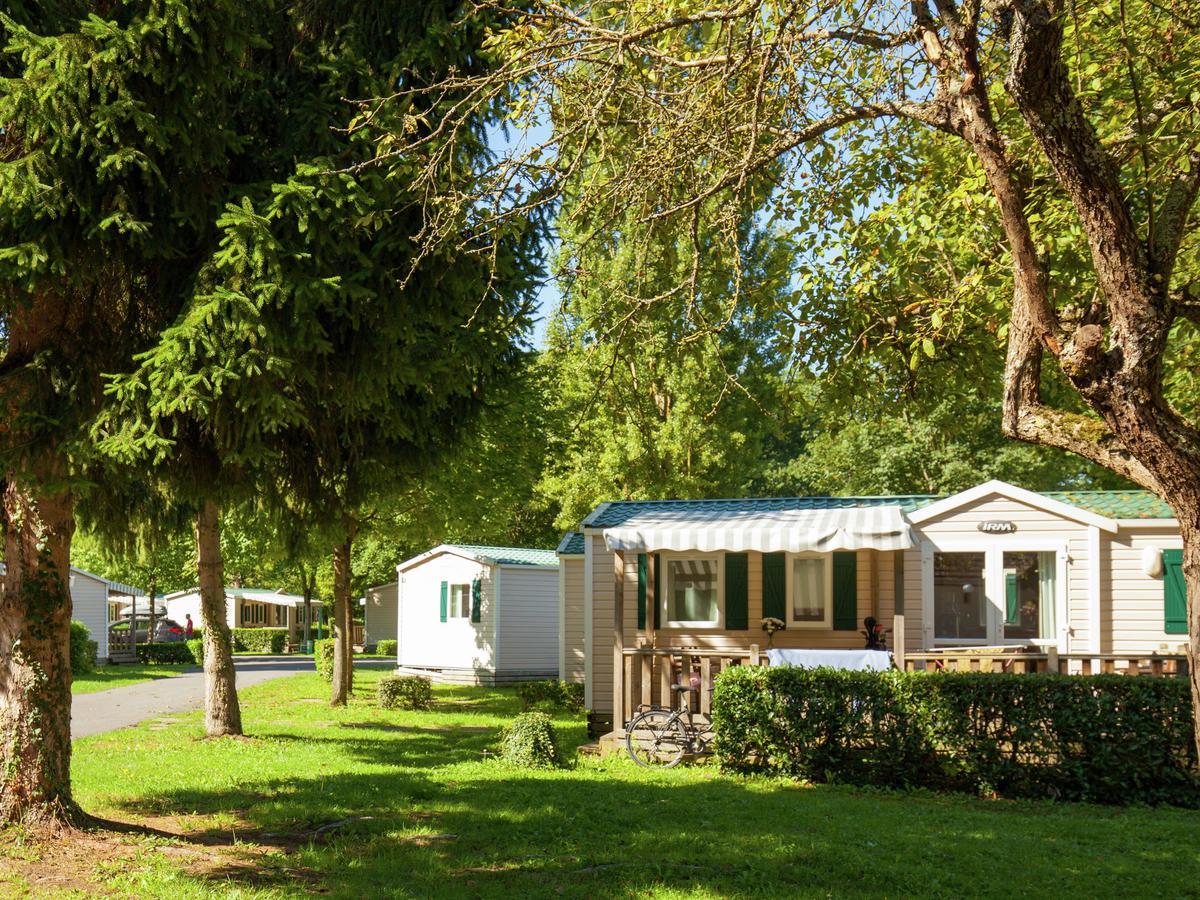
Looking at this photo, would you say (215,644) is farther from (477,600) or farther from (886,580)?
(477,600)

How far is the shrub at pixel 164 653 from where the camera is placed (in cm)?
3795

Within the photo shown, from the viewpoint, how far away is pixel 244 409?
Result: 6668 millimetres

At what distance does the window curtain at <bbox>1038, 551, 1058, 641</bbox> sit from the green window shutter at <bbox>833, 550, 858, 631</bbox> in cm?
252

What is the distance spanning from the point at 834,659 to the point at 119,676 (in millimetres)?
22891

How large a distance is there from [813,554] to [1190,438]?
11310 mm

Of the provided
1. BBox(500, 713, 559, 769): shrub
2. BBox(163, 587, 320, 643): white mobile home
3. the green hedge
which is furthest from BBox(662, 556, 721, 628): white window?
BBox(163, 587, 320, 643): white mobile home

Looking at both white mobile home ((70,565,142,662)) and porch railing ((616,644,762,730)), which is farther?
white mobile home ((70,565,142,662))

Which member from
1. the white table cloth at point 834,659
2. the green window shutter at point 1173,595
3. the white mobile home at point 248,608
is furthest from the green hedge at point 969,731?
the white mobile home at point 248,608

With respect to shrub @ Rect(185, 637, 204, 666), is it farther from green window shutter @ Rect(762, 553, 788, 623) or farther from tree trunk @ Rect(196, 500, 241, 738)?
green window shutter @ Rect(762, 553, 788, 623)

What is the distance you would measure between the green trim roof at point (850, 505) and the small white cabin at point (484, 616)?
10223 millimetres

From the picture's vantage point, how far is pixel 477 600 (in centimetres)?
2755

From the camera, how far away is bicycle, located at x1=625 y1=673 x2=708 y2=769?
1329 cm

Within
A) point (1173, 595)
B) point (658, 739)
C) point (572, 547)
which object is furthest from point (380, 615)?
point (1173, 595)

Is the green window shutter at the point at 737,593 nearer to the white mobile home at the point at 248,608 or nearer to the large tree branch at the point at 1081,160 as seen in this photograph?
the large tree branch at the point at 1081,160
